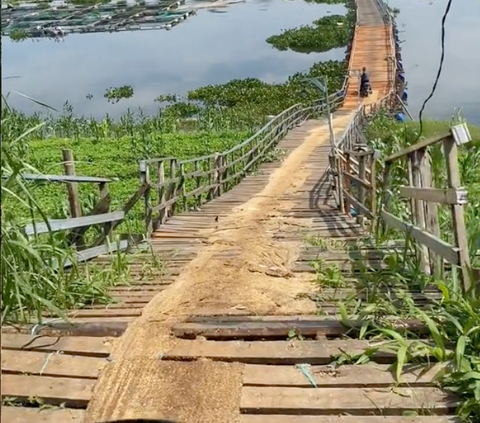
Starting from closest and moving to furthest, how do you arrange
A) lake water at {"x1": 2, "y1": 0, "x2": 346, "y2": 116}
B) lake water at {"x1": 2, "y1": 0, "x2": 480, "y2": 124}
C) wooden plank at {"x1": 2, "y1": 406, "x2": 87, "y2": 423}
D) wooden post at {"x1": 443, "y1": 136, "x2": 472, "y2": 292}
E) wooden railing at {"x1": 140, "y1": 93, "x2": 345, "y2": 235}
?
wooden plank at {"x1": 2, "y1": 406, "x2": 87, "y2": 423}, wooden post at {"x1": 443, "y1": 136, "x2": 472, "y2": 292}, wooden railing at {"x1": 140, "y1": 93, "x2": 345, "y2": 235}, lake water at {"x1": 2, "y1": 0, "x2": 480, "y2": 124}, lake water at {"x1": 2, "y1": 0, "x2": 346, "y2": 116}

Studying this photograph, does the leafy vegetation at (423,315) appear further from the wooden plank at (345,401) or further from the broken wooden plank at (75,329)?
the broken wooden plank at (75,329)

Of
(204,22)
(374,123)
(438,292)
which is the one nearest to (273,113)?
(374,123)

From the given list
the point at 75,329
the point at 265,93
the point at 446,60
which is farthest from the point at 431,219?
the point at 446,60

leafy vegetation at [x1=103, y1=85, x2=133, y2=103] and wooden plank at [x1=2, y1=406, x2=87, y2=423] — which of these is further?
leafy vegetation at [x1=103, y1=85, x2=133, y2=103]

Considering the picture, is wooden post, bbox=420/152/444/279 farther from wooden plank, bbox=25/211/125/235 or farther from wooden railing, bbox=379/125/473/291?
wooden plank, bbox=25/211/125/235

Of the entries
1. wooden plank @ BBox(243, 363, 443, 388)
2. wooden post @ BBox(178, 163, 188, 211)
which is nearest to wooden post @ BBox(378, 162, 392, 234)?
wooden plank @ BBox(243, 363, 443, 388)

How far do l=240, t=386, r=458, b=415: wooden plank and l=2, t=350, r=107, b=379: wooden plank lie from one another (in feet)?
2.44

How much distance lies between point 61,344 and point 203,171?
334 inches

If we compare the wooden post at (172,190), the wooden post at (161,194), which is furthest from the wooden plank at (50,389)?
the wooden post at (172,190)

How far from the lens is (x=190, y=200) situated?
1245 cm

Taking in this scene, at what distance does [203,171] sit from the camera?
11.8 meters

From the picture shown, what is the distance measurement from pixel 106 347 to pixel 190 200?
9.09 metres

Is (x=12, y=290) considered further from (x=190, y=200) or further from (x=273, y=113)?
(x=273, y=113)

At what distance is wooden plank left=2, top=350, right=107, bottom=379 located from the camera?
3.18 m
